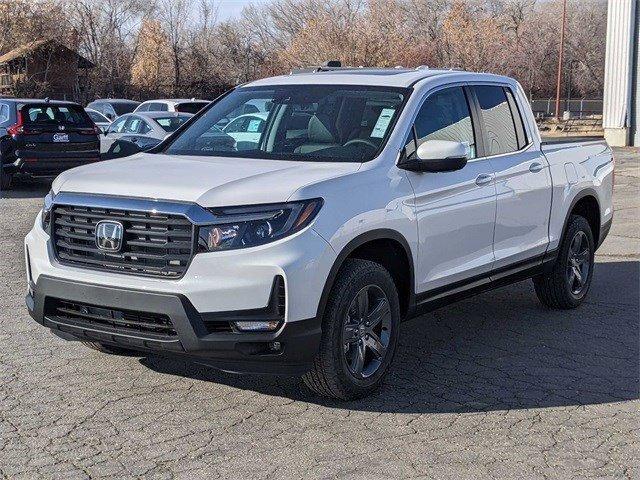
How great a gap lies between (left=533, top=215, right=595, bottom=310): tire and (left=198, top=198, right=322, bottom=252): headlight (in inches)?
136

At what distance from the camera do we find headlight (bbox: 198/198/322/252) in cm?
471

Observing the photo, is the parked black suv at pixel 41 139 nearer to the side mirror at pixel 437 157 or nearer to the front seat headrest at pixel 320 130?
the front seat headrest at pixel 320 130

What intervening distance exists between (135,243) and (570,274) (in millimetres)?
4193

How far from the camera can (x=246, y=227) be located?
15.5 feet

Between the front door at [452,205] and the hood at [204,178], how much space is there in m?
0.65

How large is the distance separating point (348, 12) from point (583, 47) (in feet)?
79.3

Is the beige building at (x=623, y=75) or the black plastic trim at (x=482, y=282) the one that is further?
the beige building at (x=623, y=75)

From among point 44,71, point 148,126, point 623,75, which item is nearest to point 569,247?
point 148,126

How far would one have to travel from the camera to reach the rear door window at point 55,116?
16312 millimetres

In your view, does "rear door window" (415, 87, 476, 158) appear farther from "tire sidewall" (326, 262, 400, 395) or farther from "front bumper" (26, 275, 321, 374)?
"front bumper" (26, 275, 321, 374)

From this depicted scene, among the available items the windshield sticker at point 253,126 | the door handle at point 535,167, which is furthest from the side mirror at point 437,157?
the door handle at point 535,167

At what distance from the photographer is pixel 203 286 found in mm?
4680

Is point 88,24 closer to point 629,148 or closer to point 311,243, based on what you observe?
point 629,148

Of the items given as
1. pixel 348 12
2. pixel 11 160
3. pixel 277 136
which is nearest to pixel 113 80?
pixel 348 12
